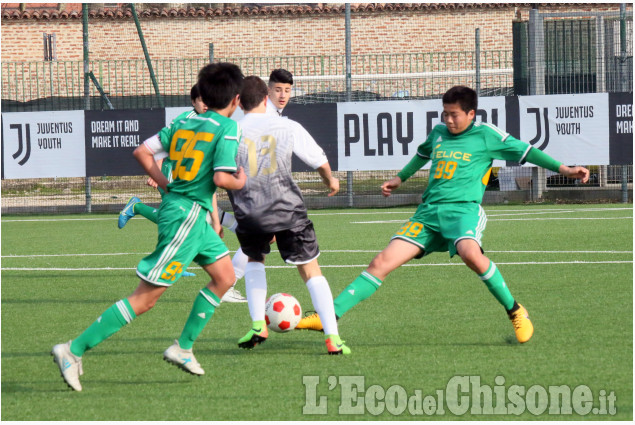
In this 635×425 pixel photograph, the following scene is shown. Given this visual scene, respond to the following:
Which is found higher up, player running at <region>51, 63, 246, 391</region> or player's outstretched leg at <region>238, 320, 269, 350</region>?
player running at <region>51, 63, 246, 391</region>

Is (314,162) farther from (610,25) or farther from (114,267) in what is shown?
(610,25)

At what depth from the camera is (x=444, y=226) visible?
6621 mm

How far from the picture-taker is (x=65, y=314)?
25.6 feet

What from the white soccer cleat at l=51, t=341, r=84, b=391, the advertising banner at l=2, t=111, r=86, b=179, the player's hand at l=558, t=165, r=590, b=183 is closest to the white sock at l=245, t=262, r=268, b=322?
the white soccer cleat at l=51, t=341, r=84, b=391

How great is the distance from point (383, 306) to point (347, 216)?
9.28 m

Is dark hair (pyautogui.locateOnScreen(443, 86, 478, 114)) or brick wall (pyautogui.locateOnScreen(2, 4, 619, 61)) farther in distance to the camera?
brick wall (pyautogui.locateOnScreen(2, 4, 619, 61))

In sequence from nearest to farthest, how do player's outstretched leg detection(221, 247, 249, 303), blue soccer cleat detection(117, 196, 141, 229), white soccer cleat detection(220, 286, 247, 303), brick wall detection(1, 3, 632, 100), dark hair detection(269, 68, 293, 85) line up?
dark hair detection(269, 68, 293, 85) < player's outstretched leg detection(221, 247, 249, 303) < white soccer cleat detection(220, 286, 247, 303) < blue soccer cleat detection(117, 196, 141, 229) < brick wall detection(1, 3, 632, 100)

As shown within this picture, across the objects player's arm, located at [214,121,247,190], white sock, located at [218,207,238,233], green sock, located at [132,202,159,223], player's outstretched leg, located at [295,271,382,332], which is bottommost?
player's outstretched leg, located at [295,271,382,332]

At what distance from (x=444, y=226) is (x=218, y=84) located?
1.96 metres

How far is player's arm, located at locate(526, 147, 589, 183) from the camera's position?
6.54 metres

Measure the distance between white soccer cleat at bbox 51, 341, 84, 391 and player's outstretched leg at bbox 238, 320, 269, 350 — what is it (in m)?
1.36

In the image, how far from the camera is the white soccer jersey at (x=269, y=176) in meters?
6.17

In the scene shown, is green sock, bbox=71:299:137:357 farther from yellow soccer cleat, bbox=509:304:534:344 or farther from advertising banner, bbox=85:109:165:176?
advertising banner, bbox=85:109:165:176

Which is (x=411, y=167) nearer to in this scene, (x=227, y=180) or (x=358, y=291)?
(x=358, y=291)
